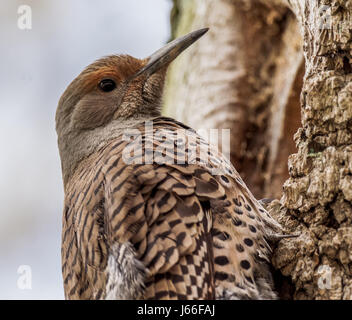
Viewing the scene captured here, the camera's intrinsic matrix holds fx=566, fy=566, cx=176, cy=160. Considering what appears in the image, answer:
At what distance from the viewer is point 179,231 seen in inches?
103

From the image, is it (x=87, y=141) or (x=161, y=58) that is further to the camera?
(x=161, y=58)

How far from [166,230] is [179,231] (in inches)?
2.4

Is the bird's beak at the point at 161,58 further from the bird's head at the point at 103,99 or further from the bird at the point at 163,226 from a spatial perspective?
the bird at the point at 163,226

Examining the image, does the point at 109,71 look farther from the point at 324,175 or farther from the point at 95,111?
the point at 324,175

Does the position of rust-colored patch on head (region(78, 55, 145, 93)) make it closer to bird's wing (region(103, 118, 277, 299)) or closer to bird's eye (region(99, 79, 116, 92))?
bird's eye (region(99, 79, 116, 92))

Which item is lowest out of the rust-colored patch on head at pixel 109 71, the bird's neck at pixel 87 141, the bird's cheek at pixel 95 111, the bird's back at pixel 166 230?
the bird's back at pixel 166 230

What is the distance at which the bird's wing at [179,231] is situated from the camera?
8.34 ft

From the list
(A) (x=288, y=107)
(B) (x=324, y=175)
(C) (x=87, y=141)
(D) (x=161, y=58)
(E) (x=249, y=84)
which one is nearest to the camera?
(B) (x=324, y=175)

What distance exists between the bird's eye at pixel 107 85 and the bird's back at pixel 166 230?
2.66ft

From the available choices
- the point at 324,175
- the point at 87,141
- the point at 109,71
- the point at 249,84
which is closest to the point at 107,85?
the point at 109,71

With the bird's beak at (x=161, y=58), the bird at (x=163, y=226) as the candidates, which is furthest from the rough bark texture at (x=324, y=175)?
the bird's beak at (x=161, y=58)
